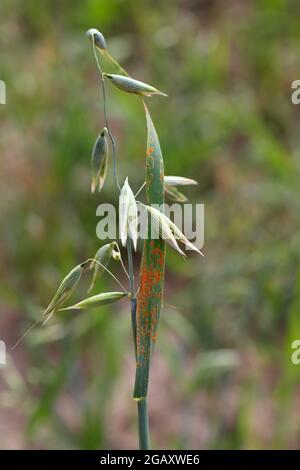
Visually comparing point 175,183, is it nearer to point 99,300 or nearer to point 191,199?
point 99,300

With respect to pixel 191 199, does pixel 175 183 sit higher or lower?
lower

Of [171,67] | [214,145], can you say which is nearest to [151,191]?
[214,145]

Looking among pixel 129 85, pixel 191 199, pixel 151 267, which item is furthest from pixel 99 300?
pixel 191 199

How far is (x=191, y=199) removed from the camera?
2.09 metres

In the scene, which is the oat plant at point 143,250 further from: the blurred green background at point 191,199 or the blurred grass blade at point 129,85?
the blurred green background at point 191,199

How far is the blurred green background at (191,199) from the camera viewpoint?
1590mm

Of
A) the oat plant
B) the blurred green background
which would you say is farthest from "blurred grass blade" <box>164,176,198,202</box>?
the blurred green background

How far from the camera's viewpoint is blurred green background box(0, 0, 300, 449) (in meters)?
1.59

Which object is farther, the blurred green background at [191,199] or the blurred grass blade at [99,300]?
the blurred green background at [191,199]

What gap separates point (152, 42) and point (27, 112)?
1.60ft

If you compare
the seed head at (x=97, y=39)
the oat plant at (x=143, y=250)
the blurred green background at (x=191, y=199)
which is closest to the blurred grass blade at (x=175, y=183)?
the oat plant at (x=143, y=250)
